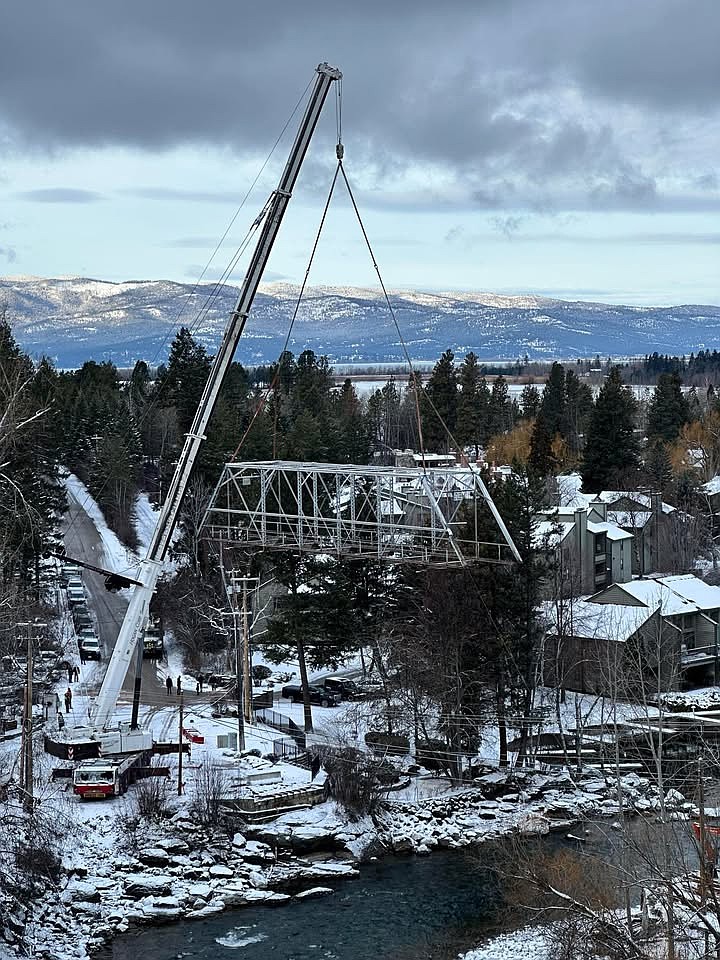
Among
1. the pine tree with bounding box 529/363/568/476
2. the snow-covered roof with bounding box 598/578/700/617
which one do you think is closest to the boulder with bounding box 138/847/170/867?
the snow-covered roof with bounding box 598/578/700/617

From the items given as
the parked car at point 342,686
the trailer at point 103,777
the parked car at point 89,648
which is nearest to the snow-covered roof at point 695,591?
the parked car at point 342,686

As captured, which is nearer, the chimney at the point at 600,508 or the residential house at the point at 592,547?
the residential house at the point at 592,547

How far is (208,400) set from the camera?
88.8ft

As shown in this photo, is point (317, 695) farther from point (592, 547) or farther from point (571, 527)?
point (592, 547)

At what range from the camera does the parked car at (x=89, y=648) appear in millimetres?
38719

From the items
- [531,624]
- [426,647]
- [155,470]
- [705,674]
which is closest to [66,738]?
[426,647]

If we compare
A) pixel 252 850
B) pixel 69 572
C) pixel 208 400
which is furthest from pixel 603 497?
pixel 252 850

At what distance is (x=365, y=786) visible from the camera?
28719 millimetres

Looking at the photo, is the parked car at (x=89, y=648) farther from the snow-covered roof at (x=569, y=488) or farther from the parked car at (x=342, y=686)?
the snow-covered roof at (x=569, y=488)

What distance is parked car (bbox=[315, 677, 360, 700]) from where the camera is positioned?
1455 inches

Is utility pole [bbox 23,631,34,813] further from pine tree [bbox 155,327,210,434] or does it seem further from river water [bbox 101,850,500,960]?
pine tree [bbox 155,327,210,434]

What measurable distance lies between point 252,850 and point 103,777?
3.97 meters

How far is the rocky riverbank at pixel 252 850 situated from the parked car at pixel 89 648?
40.4 feet

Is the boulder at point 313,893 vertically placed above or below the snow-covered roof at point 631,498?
below
